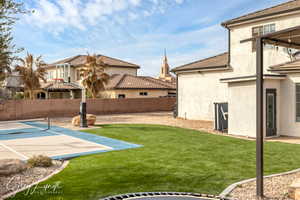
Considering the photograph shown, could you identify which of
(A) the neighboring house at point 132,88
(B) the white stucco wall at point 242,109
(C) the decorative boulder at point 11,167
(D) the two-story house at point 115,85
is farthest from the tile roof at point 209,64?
(C) the decorative boulder at point 11,167

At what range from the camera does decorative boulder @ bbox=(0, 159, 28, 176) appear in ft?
25.5

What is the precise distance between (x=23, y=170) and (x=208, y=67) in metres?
17.5

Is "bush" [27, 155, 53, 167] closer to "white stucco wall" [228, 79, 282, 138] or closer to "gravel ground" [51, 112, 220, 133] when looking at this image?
"white stucco wall" [228, 79, 282, 138]

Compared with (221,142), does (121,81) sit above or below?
above

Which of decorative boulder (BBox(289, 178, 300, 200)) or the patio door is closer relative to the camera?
decorative boulder (BBox(289, 178, 300, 200))

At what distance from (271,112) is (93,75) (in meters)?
22.0

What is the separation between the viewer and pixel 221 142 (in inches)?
524

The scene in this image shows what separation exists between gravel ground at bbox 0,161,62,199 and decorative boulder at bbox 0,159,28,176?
6.0 inches

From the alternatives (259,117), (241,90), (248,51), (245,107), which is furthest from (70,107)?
(259,117)

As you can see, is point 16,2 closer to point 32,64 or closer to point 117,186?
point 117,186

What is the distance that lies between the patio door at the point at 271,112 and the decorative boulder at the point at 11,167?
12262 mm

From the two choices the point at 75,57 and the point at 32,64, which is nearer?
the point at 32,64

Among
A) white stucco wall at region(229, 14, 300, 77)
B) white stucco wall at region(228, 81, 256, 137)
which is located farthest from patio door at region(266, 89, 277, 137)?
white stucco wall at region(229, 14, 300, 77)

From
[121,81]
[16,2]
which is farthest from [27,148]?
[121,81]
